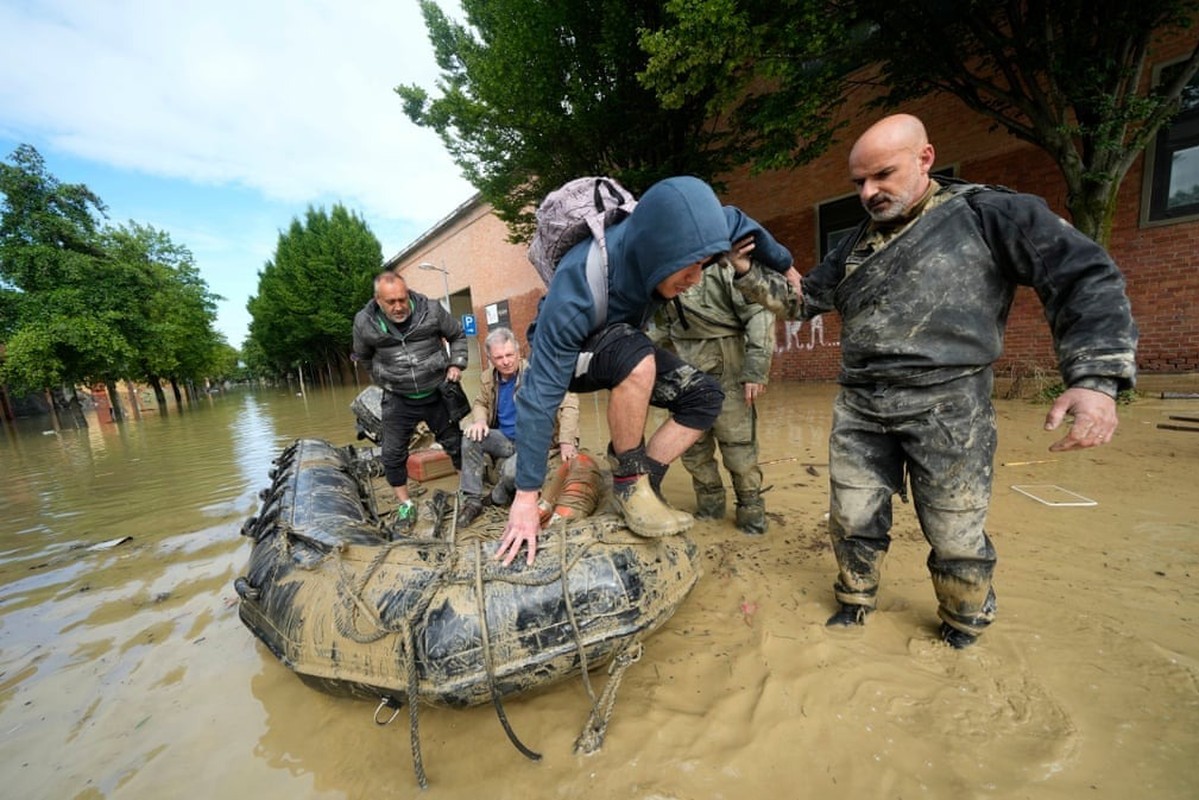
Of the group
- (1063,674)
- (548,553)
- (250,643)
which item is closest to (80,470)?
(250,643)

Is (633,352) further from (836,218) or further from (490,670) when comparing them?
(836,218)

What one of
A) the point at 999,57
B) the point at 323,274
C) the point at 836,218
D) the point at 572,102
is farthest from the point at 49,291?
the point at 999,57

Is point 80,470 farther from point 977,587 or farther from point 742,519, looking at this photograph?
point 977,587

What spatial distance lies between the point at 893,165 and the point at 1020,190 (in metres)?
8.84

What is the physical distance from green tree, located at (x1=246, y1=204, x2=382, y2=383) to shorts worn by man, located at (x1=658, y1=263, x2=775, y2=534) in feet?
103

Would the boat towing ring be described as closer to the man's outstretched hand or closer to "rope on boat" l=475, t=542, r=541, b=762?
"rope on boat" l=475, t=542, r=541, b=762

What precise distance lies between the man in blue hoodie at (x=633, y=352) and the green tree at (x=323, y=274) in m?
32.0

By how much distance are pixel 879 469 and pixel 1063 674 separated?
0.92 metres

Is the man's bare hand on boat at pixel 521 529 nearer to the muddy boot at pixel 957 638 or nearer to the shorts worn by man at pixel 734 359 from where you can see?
the shorts worn by man at pixel 734 359

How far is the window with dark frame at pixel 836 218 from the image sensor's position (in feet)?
29.5

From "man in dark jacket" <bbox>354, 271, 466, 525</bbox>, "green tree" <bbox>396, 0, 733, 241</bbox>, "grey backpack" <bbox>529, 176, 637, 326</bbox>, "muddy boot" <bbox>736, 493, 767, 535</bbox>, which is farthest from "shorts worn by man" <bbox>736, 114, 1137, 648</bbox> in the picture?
"green tree" <bbox>396, 0, 733, 241</bbox>

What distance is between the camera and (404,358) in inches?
150

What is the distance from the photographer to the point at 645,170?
8.66 m

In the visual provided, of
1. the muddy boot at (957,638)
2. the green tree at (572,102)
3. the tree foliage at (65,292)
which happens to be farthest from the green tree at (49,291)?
the muddy boot at (957,638)
